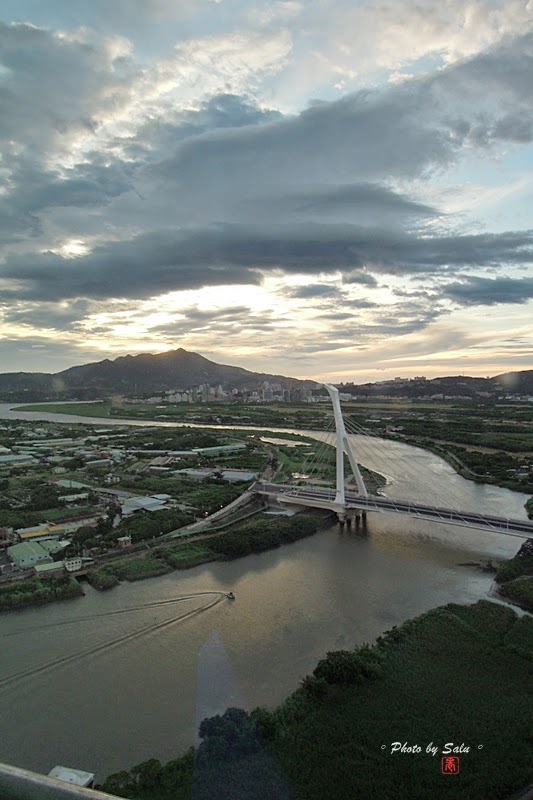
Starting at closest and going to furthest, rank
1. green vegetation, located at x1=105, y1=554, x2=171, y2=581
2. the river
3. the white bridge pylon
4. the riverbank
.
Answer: the river
the riverbank
green vegetation, located at x1=105, y1=554, x2=171, y2=581
the white bridge pylon

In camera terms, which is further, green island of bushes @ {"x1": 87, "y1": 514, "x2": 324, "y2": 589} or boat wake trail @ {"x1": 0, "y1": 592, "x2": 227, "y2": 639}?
green island of bushes @ {"x1": 87, "y1": 514, "x2": 324, "y2": 589}

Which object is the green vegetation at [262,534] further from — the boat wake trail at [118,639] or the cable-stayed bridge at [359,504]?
the boat wake trail at [118,639]

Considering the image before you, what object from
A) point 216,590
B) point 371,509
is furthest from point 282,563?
point 371,509

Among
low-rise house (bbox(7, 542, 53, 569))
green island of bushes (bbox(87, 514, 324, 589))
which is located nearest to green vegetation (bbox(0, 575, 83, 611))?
green island of bushes (bbox(87, 514, 324, 589))

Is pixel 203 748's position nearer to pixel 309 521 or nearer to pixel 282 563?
pixel 282 563

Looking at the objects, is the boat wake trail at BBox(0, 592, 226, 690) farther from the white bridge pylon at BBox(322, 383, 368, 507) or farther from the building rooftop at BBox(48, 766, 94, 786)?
the white bridge pylon at BBox(322, 383, 368, 507)

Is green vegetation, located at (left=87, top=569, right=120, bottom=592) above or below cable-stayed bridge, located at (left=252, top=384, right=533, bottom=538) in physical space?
below

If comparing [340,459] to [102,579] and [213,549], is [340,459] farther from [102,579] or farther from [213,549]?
[102,579]

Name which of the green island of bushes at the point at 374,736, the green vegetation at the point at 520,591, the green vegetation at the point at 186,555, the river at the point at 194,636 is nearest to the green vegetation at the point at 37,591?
the river at the point at 194,636

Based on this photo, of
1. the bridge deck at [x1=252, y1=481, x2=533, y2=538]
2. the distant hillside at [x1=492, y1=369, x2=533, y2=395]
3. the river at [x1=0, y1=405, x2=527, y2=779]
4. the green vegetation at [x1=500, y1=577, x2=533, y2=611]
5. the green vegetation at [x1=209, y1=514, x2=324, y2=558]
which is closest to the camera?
the river at [x1=0, y1=405, x2=527, y2=779]
